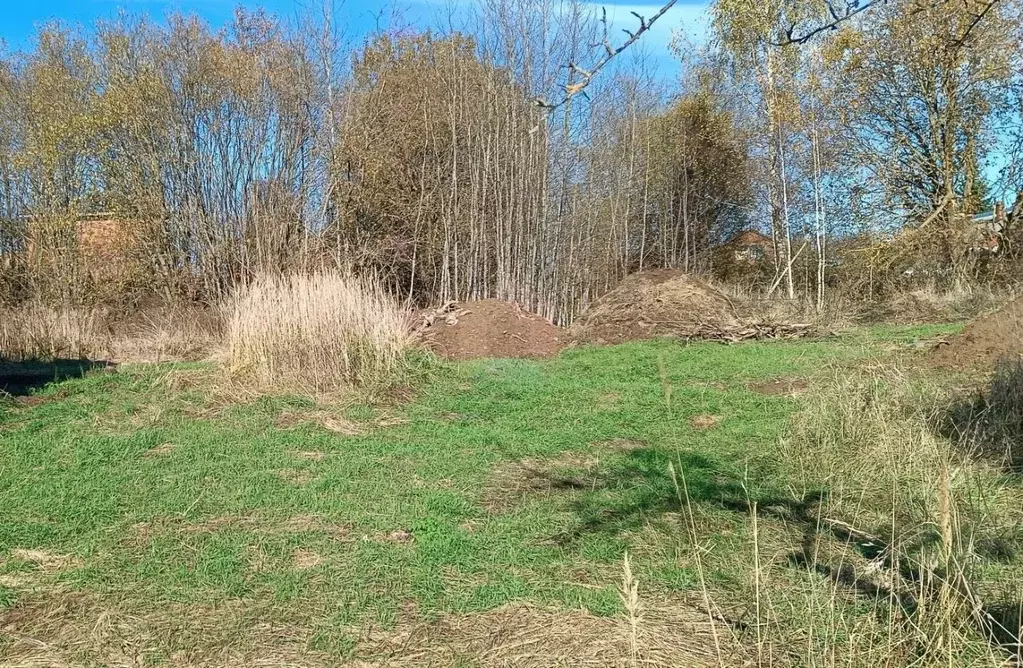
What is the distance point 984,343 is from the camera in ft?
24.3

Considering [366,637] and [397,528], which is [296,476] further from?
[366,637]

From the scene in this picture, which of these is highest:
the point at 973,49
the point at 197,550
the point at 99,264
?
the point at 973,49

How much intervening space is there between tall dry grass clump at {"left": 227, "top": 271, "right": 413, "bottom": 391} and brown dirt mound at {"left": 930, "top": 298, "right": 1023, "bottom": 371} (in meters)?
5.36

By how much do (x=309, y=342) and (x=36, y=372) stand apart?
366 cm

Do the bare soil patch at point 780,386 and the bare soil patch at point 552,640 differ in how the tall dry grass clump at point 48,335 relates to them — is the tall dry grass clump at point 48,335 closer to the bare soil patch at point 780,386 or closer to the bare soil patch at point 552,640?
the bare soil patch at point 780,386

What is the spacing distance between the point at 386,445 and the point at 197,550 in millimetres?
1966

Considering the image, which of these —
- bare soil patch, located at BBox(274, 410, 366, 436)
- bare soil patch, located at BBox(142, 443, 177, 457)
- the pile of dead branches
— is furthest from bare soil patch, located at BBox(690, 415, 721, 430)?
the pile of dead branches

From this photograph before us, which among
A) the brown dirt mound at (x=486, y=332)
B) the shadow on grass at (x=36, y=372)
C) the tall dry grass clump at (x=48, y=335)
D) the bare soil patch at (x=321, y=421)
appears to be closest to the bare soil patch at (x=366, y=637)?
the bare soil patch at (x=321, y=421)

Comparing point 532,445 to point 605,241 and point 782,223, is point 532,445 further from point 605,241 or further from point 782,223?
point 782,223

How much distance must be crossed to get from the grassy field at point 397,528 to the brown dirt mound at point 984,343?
1.32m

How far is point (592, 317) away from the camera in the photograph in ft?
41.7

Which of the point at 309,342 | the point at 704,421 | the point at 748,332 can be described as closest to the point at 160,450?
the point at 309,342

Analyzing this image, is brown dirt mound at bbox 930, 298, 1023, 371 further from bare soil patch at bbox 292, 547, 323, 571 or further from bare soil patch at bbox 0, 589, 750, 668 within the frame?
Answer: bare soil patch at bbox 292, 547, 323, 571

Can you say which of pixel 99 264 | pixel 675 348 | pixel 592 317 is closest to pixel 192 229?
pixel 99 264
